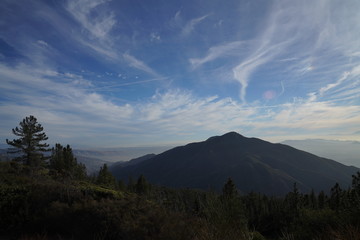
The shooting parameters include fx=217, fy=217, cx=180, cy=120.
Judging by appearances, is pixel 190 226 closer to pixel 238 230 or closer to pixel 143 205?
pixel 238 230

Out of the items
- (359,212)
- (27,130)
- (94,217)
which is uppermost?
(27,130)

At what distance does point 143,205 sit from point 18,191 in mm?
8292

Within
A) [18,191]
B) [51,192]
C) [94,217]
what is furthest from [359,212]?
[18,191]

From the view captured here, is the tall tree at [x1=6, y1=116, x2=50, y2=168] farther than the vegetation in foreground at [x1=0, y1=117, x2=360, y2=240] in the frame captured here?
Yes

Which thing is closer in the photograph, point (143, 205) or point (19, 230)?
point (143, 205)

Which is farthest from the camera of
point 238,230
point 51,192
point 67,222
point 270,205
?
point 270,205

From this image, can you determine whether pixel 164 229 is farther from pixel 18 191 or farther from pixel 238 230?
pixel 18 191

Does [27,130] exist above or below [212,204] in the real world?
above

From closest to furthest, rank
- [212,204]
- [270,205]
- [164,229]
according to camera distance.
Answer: [212,204], [164,229], [270,205]

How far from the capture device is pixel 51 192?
12.6 meters

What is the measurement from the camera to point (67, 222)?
1038cm

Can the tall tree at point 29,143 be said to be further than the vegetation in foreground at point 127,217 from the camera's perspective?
Yes

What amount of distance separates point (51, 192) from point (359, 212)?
1479 cm

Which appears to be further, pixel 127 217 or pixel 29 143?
pixel 29 143
